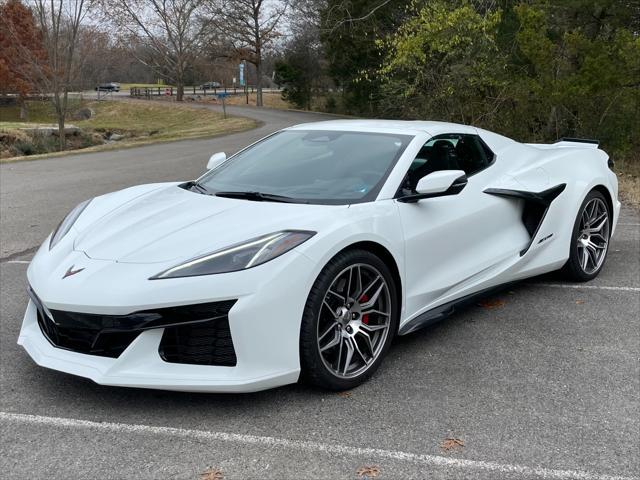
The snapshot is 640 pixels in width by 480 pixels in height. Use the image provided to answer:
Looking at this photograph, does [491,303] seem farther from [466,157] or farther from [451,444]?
[451,444]

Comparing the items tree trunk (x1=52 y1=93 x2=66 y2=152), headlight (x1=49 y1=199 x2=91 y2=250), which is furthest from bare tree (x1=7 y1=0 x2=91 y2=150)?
headlight (x1=49 y1=199 x2=91 y2=250)

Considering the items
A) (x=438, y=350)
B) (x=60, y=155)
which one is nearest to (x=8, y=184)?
(x=60, y=155)

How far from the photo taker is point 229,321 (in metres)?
2.86

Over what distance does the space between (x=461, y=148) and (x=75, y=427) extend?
10.0 ft

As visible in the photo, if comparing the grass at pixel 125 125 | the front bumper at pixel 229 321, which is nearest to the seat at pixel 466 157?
the front bumper at pixel 229 321

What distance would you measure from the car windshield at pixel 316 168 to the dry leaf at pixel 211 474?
5.16ft

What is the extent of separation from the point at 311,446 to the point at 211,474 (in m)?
0.47

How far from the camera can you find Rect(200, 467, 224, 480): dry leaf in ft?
8.34

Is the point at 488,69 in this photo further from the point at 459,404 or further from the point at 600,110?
the point at 459,404

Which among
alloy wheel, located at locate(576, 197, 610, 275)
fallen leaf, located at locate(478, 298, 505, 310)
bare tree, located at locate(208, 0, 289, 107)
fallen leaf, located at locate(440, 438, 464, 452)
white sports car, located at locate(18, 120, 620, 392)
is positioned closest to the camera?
fallen leaf, located at locate(440, 438, 464, 452)

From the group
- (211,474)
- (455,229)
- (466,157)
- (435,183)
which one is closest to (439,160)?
(466,157)

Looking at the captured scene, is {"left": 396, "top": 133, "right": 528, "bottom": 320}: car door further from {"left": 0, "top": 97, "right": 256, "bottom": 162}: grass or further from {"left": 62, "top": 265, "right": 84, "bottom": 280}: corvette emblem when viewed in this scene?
{"left": 0, "top": 97, "right": 256, "bottom": 162}: grass

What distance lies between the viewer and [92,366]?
293 centimetres

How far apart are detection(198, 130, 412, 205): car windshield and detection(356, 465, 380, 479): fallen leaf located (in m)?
1.48
